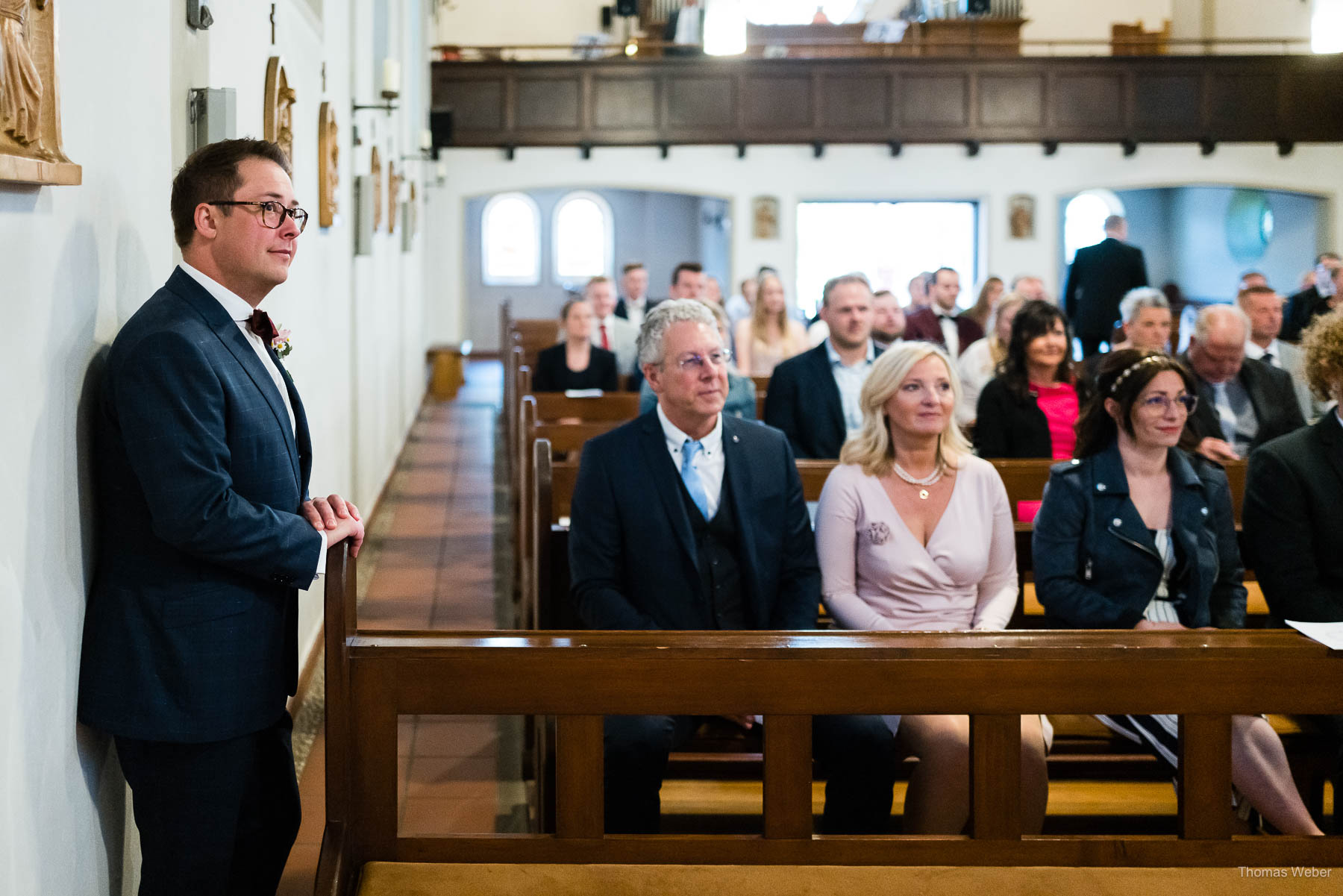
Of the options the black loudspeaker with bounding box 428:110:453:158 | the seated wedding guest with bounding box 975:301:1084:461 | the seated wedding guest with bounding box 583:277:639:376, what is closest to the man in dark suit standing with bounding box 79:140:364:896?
the seated wedding guest with bounding box 975:301:1084:461

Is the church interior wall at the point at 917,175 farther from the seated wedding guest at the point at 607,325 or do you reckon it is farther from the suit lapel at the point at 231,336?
the suit lapel at the point at 231,336

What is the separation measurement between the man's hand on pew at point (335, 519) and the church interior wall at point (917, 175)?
13.8 metres

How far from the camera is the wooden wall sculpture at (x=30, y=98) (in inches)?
68.2

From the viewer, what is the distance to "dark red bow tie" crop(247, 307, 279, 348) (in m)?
2.34

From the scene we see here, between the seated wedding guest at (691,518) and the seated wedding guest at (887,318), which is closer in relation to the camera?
the seated wedding guest at (691,518)

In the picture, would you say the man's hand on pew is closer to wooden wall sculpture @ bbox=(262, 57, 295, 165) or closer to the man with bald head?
wooden wall sculpture @ bbox=(262, 57, 295, 165)

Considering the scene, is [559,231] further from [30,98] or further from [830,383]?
[30,98]

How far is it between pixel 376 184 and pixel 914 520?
5115 millimetres

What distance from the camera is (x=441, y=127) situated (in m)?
12.7

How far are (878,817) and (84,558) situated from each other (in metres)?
1.73

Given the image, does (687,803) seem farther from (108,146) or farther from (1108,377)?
(108,146)

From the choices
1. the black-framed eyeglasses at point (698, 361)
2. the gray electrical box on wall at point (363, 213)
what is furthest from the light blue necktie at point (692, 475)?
the gray electrical box on wall at point (363, 213)

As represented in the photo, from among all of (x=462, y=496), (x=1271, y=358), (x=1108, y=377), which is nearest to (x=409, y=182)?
(x=462, y=496)

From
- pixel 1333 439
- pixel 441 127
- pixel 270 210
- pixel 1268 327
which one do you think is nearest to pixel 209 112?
pixel 270 210
